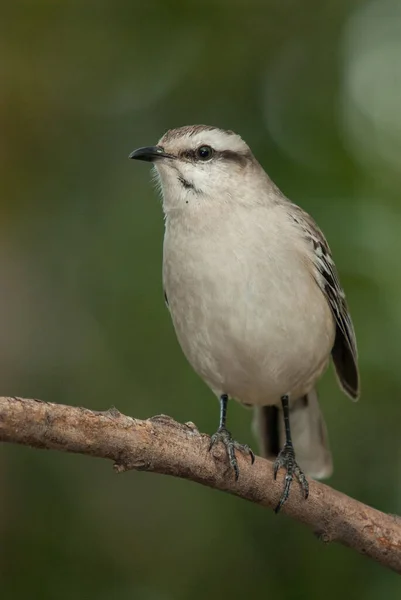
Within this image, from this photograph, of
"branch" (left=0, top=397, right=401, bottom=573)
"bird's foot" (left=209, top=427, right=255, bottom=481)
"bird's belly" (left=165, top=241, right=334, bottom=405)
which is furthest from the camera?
"bird's belly" (left=165, top=241, right=334, bottom=405)

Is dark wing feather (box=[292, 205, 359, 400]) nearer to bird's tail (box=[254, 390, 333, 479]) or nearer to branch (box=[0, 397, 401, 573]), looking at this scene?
bird's tail (box=[254, 390, 333, 479])

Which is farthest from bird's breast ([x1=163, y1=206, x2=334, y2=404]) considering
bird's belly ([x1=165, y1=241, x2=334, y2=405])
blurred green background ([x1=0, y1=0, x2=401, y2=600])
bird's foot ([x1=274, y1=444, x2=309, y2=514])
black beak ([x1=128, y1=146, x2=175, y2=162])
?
blurred green background ([x1=0, y1=0, x2=401, y2=600])

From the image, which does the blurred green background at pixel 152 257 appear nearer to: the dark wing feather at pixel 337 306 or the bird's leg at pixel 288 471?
the dark wing feather at pixel 337 306

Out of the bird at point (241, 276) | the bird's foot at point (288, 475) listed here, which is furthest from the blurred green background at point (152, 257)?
the bird's foot at point (288, 475)

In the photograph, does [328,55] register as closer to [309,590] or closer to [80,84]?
[80,84]

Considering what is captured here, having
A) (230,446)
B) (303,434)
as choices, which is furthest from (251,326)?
Answer: (303,434)

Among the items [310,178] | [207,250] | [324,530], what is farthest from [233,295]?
[310,178]
